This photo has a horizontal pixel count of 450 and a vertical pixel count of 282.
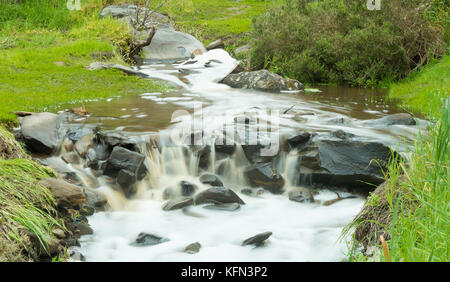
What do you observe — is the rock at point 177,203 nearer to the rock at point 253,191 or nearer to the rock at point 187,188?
the rock at point 187,188

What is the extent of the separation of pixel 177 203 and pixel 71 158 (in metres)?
1.85

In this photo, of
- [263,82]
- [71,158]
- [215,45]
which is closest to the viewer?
[71,158]

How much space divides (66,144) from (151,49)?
1256 centimetres

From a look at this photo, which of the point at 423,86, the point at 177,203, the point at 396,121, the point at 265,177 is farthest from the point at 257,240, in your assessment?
the point at 423,86

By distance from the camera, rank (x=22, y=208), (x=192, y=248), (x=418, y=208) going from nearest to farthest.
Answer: (x=418, y=208), (x=22, y=208), (x=192, y=248)

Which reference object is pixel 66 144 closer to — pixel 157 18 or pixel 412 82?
pixel 412 82

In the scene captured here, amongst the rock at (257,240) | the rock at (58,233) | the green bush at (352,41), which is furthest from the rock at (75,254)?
the green bush at (352,41)

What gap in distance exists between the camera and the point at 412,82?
12609 mm

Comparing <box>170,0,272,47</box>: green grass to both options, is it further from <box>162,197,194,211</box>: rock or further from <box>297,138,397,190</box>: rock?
<box>162,197,194,211</box>: rock

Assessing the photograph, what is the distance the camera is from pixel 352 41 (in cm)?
1355

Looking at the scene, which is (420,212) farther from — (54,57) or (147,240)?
(54,57)

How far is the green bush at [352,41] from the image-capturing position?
13.3 meters

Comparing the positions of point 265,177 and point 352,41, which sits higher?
point 352,41
